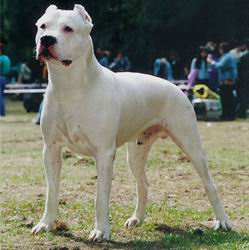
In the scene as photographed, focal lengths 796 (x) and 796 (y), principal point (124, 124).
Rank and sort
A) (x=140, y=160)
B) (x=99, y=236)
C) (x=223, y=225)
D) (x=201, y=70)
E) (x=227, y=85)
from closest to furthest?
(x=99, y=236) → (x=223, y=225) → (x=140, y=160) → (x=227, y=85) → (x=201, y=70)

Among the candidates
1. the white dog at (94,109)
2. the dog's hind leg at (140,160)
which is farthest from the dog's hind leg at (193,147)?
the dog's hind leg at (140,160)

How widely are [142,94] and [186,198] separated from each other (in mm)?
2395

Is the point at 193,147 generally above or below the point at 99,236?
above

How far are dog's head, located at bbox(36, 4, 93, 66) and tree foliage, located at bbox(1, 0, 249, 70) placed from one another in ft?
73.8

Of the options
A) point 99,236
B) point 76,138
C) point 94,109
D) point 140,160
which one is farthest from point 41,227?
point 140,160

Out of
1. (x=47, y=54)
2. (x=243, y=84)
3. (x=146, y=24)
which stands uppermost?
(x=47, y=54)

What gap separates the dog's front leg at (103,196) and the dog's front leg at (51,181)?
0.49 metres

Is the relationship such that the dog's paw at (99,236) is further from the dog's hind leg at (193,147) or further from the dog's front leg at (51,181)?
the dog's hind leg at (193,147)

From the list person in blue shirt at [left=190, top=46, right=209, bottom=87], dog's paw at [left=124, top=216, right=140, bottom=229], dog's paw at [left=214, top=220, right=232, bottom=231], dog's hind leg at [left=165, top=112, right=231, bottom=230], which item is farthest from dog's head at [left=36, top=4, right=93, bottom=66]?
person in blue shirt at [left=190, top=46, right=209, bottom=87]

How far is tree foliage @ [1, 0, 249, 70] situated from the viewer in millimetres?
32469

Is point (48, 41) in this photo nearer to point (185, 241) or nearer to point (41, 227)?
point (41, 227)

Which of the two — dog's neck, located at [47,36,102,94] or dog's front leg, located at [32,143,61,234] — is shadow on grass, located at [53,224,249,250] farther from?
dog's neck, located at [47,36,102,94]

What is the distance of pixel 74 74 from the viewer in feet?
21.7

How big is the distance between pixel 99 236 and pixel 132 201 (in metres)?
2.40
